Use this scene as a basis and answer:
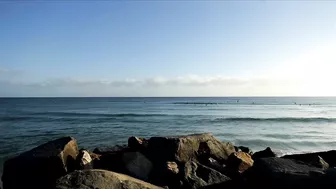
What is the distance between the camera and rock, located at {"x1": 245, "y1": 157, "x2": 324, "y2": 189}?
5559 millimetres

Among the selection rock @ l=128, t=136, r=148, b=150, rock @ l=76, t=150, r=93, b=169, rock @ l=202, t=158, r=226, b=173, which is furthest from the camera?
rock @ l=128, t=136, r=148, b=150

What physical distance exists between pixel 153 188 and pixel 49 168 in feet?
9.87

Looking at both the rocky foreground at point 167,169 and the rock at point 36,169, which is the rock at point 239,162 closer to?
the rocky foreground at point 167,169

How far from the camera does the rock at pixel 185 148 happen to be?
7.92 meters

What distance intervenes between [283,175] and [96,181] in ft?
11.3

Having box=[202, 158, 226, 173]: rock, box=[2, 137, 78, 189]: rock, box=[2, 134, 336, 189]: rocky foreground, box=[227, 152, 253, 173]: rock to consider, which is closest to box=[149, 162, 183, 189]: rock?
box=[2, 134, 336, 189]: rocky foreground

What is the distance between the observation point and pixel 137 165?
7531 mm

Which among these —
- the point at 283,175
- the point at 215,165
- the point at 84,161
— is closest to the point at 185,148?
the point at 215,165

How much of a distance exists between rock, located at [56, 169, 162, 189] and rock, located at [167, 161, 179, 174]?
1737 mm

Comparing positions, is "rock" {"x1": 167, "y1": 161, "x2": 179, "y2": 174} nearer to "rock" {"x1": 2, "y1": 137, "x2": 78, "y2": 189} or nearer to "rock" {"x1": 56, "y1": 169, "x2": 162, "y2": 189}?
"rock" {"x1": 56, "y1": 169, "x2": 162, "y2": 189}

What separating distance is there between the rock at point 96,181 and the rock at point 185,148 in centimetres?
263

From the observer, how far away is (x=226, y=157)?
8875mm

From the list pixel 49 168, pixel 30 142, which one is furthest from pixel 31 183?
pixel 30 142

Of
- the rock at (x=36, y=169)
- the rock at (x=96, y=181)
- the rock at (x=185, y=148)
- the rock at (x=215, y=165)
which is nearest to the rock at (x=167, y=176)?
the rock at (x=185, y=148)
